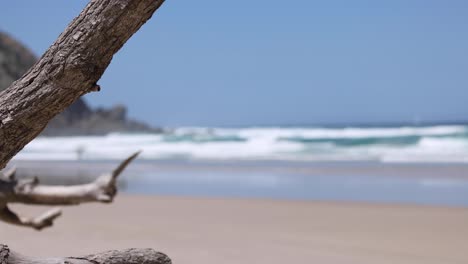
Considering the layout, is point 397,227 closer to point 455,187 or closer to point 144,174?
point 455,187

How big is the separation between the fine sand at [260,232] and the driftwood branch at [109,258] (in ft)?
7.68

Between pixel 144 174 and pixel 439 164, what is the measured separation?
20.1ft

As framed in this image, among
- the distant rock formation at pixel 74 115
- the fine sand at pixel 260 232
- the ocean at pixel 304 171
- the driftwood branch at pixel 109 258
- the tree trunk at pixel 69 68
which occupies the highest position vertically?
the distant rock formation at pixel 74 115

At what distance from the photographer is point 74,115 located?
1762 inches

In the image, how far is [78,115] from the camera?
148 ft

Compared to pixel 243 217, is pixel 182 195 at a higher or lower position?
higher

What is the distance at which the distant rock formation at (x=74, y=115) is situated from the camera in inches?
1658

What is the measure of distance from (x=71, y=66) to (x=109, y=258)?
1054mm

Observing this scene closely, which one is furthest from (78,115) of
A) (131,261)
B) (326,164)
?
(131,261)

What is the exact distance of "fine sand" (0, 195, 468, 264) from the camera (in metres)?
5.64

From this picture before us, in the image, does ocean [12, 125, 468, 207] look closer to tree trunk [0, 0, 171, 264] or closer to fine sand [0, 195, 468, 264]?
fine sand [0, 195, 468, 264]

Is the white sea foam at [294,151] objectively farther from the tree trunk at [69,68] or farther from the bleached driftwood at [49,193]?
the tree trunk at [69,68]

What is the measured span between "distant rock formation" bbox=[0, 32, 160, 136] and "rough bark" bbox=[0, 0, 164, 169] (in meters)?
37.8

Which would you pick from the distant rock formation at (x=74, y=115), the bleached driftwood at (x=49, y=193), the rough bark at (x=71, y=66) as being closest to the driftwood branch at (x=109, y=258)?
the rough bark at (x=71, y=66)
